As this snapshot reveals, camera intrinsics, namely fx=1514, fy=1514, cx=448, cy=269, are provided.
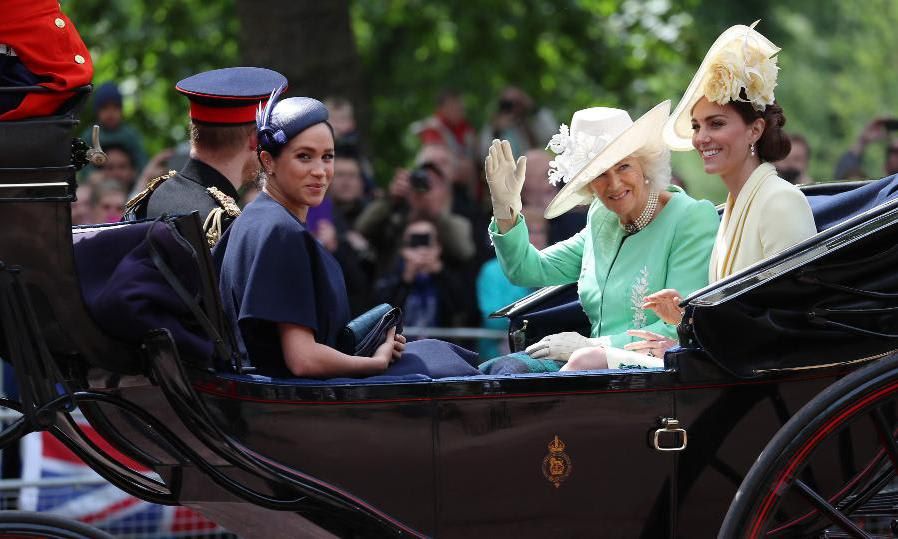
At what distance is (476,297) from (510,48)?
4.88m

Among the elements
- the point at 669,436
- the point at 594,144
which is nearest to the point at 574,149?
the point at 594,144

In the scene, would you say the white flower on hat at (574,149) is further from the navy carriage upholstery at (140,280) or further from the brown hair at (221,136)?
the navy carriage upholstery at (140,280)

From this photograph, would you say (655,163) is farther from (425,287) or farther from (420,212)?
(420,212)

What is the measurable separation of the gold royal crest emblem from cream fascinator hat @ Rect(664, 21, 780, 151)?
116cm

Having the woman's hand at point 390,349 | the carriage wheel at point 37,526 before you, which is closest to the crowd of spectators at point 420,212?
the woman's hand at point 390,349

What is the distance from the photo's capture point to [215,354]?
12.5 ft

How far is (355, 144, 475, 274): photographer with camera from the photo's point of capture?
306 inches

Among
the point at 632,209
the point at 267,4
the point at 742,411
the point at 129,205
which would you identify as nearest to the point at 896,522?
the point at 742,411

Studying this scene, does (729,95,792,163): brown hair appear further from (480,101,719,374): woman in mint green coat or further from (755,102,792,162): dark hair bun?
(480,101,719,374): woman in mint green coat

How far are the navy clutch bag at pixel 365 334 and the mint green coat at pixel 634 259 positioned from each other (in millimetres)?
781

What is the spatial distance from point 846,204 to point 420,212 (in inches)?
141

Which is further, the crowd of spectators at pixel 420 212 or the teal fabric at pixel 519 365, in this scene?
the crowd of spectators at pixel 420 212

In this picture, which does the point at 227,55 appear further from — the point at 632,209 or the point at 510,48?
the point at 632,209

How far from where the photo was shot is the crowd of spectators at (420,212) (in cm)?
749
